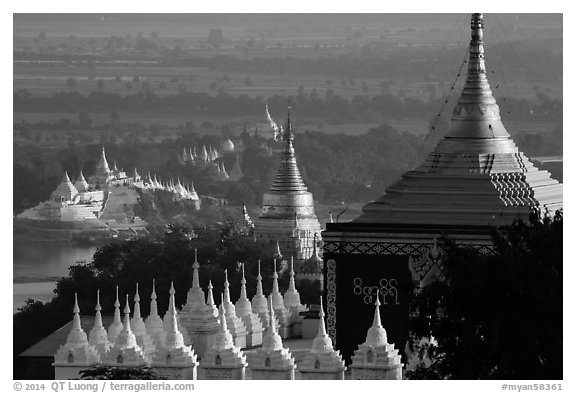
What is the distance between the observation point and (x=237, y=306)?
242 ft

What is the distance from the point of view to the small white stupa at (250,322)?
72562 mm

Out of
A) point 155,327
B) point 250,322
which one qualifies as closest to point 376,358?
point 155,327

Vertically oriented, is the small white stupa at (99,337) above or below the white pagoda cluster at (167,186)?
below

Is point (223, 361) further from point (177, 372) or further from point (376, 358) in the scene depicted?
point (376, 358)

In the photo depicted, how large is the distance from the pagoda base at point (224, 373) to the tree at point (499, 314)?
21.7 feet

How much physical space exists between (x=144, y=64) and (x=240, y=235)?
20729mm

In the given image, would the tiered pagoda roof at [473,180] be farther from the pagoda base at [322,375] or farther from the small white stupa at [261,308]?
the pagoda base at [322,375]

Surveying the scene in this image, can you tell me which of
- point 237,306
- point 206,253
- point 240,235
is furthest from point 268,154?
point 237,306

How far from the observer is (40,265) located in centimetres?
10469

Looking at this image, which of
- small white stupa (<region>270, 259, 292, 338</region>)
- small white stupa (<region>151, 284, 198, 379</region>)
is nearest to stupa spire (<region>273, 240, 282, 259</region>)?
small white stupa (<region>270, 259, 292, 338</region>)

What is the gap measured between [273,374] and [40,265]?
4090cm

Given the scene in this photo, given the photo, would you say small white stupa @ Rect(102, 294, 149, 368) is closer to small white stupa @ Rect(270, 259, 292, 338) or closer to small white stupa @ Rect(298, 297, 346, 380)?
small white stupa @ Rect(298, 297, 346, 380)

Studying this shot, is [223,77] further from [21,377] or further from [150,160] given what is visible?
[21,377]

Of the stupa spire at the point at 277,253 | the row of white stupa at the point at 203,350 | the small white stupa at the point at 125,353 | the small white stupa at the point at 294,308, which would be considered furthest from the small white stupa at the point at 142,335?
the stupa spire at the point at 277,253
